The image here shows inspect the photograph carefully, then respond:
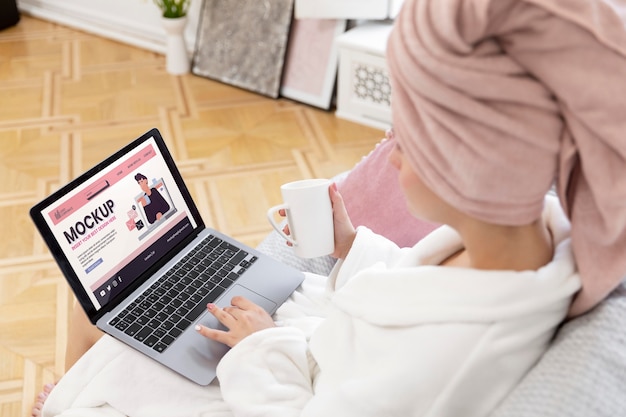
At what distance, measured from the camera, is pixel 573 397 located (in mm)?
945

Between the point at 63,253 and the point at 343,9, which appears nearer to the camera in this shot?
the point at 63,253

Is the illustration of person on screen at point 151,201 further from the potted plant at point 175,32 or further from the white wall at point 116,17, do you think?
the white wall at point 116,17

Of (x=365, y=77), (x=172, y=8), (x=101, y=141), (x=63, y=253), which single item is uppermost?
(x=63, y=253)

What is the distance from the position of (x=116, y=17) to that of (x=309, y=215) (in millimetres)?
2893

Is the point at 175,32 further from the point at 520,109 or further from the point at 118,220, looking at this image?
the point at 520,109

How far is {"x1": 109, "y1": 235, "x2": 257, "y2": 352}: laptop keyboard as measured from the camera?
4.58 feet

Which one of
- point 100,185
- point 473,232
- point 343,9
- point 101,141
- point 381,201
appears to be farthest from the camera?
point 101,141

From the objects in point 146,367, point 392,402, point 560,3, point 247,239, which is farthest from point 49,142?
point 560,3

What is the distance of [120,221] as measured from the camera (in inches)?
57.9

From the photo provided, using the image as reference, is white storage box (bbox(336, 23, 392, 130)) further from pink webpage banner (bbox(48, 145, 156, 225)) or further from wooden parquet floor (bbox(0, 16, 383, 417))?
pink webpage banner (bbox(48, 145, 156, 225))

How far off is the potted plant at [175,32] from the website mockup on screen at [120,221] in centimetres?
206

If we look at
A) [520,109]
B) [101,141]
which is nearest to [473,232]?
[520,109]

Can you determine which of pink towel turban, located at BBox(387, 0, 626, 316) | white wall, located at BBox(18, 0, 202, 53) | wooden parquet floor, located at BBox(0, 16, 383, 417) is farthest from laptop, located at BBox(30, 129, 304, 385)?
white wall, located at BBox(18, 0, 202, 53)

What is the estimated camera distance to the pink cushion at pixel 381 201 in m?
1.69
